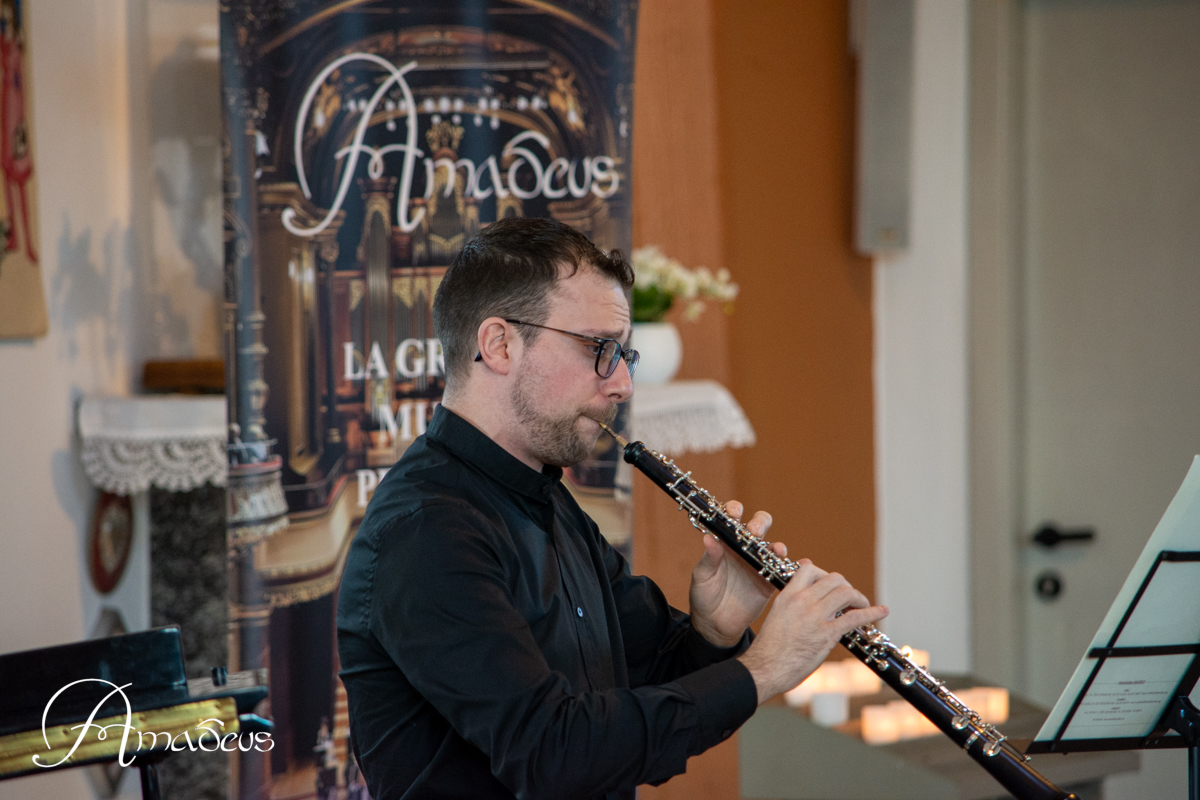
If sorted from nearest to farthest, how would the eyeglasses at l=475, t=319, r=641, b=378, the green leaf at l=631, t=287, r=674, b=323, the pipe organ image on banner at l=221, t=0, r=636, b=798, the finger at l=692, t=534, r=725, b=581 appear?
the eyeglasses at l=475, t=319, r=641, b=378 < the finger at l=692, t=534, r=725, b=581 < the pipe organ image on banner at l=221, t=0, r=636, b=798 < the green leaf at l=631, t=287, r=674, b=323

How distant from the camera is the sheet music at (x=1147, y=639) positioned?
55.6 inches

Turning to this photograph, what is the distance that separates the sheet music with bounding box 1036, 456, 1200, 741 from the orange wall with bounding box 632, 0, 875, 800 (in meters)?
2.16

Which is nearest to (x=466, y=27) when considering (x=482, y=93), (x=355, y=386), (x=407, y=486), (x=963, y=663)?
(x=482, y=93)

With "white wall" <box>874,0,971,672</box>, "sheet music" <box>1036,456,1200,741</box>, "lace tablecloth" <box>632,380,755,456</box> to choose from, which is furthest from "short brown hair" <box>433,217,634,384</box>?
"white wall" <box>874,0,971,672</box>

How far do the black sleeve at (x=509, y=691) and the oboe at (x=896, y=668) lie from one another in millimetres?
213

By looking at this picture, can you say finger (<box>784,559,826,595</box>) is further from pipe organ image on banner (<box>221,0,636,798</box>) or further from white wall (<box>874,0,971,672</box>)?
white wall (<box>874,0,971,672</box>)

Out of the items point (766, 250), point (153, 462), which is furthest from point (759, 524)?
point (766, 250)

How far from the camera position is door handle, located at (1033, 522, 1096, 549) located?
376 centimetres

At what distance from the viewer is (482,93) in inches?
106

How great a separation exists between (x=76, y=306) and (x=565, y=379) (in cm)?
198

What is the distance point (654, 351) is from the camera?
3.16m

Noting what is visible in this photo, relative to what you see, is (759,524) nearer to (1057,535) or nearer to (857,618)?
(857,618)

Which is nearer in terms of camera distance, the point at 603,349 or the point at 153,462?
the point at 603,349

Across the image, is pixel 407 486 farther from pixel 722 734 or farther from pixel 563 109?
pixel 563 109
